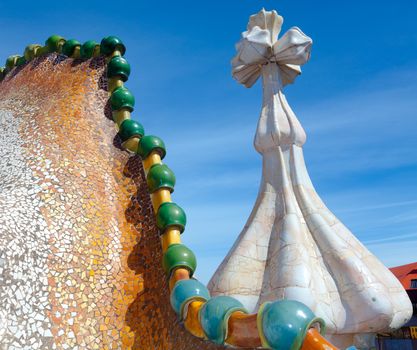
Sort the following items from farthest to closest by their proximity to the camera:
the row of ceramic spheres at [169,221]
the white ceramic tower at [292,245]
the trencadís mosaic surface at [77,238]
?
1. the white ceramic tower at [292,245]
2. the trencadís mosaic surface at [77,238]
3. the row of ceramic spheres at [169,221]

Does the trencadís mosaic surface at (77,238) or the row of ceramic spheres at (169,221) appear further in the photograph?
the trencadís mosaic surface at (77,238)

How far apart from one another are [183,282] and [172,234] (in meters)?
0.41

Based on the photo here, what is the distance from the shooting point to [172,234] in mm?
2805

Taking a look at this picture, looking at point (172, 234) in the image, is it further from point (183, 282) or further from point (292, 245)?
point (292, 245)

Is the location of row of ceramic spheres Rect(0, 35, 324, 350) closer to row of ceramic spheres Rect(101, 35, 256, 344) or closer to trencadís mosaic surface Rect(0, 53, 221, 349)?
row of ceramic spheres Rect(101, 35, 256, 344)

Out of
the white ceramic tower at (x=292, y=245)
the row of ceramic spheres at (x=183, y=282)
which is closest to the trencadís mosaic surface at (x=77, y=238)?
the row of ceramic spheres at (x=183, y=282)

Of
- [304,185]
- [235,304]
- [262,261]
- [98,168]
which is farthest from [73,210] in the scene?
[304,185]

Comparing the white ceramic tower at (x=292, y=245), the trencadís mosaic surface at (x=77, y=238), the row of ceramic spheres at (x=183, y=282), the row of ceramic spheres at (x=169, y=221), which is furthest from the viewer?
the white ceramic tower at (x=292, y=245)

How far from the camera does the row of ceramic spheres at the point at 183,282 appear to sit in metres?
1.75

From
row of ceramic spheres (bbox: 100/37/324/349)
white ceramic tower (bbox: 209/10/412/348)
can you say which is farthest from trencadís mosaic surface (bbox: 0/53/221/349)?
white ceramic tower (bbox: 209/10/412/348)

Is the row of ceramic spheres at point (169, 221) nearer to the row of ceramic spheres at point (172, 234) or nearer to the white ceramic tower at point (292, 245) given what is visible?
the row of ceramic spheres at point (172, 234)

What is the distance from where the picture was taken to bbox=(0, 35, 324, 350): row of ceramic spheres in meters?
1.76

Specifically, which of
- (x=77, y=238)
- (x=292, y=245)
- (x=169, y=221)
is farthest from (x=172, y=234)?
(x=292, y=245)

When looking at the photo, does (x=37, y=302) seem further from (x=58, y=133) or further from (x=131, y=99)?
(x=131, y=99)
